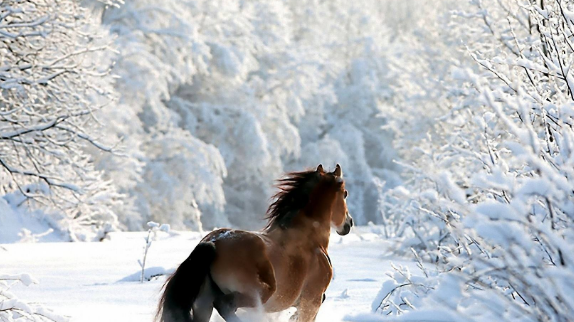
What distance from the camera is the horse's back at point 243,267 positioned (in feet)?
13.1

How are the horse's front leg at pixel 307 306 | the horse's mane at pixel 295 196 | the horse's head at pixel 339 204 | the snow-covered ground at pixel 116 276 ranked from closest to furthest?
the horse's front leg at pixel 307 306 → the horse's mane at pixel 295 196 → the horse's head at pixel 339 204 → the snow-covered ground at pixel 116 276

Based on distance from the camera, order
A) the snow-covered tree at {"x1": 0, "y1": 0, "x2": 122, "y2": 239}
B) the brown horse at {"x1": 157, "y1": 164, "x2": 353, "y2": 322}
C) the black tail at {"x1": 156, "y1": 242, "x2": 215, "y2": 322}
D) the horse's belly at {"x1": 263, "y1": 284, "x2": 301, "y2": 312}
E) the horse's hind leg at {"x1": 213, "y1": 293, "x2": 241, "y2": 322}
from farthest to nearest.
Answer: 1. the snow-covered tree at {"x1": 0, "y1": 0, "x2": 122, "y2": 239}
2. the horse's belly at {"x1": 263, "y1": 284, "x2": 301, "y2": 312}
3. the horse's hind leg at {"x1": 213, "y1": 293, "x2": 241, "y2": 322}
4. the brown horse at {"x1": 157, "y1": 164, "x2": 353, "y2": 322}
5. the black tail at {"x1": 156, "y1": 242, "x2": 215, "y2": 322}

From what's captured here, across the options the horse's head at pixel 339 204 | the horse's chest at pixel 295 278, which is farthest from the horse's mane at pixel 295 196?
the horse's chest at pixel 295 278

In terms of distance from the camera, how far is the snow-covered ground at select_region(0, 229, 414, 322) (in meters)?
5.45

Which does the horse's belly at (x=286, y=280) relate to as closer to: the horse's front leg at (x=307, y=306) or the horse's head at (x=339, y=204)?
the horse's front leg at (x=307, y=306)

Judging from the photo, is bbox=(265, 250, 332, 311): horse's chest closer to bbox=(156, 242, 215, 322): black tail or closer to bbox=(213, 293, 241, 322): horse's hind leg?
bbox=(213, 293, 241, 322): horse's hind leg

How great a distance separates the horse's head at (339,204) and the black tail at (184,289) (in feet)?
3.99

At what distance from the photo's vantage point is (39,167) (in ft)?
31.9

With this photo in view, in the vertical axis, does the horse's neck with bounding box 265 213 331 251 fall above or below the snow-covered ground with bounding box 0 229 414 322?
above

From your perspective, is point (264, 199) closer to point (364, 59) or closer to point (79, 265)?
point (364, 59)

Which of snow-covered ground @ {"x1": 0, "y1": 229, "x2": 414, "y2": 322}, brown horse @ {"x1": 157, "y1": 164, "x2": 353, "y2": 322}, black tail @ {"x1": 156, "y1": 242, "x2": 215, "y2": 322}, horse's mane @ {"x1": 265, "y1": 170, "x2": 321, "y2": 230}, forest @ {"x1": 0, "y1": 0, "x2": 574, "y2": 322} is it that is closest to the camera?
forest @ {"x1": 0, "y1": 0, "x2": 574, "y2": 322}

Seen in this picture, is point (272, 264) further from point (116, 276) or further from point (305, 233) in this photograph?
point (116, 276)

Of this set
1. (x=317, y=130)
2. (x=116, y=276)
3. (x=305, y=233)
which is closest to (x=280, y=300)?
(x=305, y=233)

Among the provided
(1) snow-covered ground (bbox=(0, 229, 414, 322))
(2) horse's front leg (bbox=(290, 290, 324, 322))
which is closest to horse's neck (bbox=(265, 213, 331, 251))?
(2) horse's front leg (bbox=(290, 290, 324, 322))
